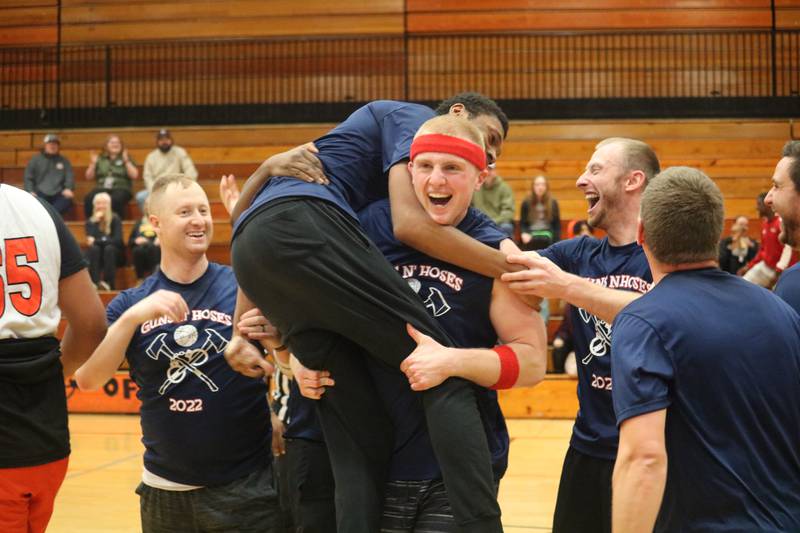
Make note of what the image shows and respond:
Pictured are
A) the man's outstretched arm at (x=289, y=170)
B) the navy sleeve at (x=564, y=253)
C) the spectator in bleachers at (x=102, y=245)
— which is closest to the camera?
the man's outstretched arm at (x=289, y=170)

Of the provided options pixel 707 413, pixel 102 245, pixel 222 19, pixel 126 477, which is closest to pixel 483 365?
pixel 707 413

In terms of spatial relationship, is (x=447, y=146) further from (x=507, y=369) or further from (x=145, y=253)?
(x=145, y=253)

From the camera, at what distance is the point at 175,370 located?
353 centimetres

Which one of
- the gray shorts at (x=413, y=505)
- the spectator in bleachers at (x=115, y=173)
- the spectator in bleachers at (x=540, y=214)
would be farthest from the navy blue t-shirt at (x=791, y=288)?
the spectator in bleachers at (x=115, y=173)

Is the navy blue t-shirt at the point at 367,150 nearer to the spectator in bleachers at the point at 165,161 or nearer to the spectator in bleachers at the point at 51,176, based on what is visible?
the spectator in bleachers at the point at 165,161

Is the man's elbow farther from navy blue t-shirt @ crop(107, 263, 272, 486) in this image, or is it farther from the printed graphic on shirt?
the printed graphic on shirt

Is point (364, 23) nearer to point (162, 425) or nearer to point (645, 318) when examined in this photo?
point (162, 425)

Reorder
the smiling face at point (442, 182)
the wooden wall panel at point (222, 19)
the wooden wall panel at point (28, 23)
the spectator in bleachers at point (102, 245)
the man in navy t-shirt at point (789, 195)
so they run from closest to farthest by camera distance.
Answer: the smiling face at point (442, 182)
the man in navy t-shirt at point (789, 195)
the spectator in bleachers at point (102, 245)
the wooden wall panel at point (222, 19)
the wooden wall panel at point (28, 23)

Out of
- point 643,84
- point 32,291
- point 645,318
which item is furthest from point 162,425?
point 643,84

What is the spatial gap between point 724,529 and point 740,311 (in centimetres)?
54

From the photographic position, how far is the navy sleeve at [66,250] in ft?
9.95

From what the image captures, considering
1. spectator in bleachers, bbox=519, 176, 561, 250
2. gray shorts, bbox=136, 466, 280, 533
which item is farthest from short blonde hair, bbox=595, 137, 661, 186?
spectator in bleachers, bbox=519, 176, 561, 250

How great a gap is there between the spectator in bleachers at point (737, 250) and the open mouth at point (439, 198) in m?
8.63

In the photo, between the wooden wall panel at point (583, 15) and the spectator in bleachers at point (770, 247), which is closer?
the spectator in bleachers at point (770, 247)
